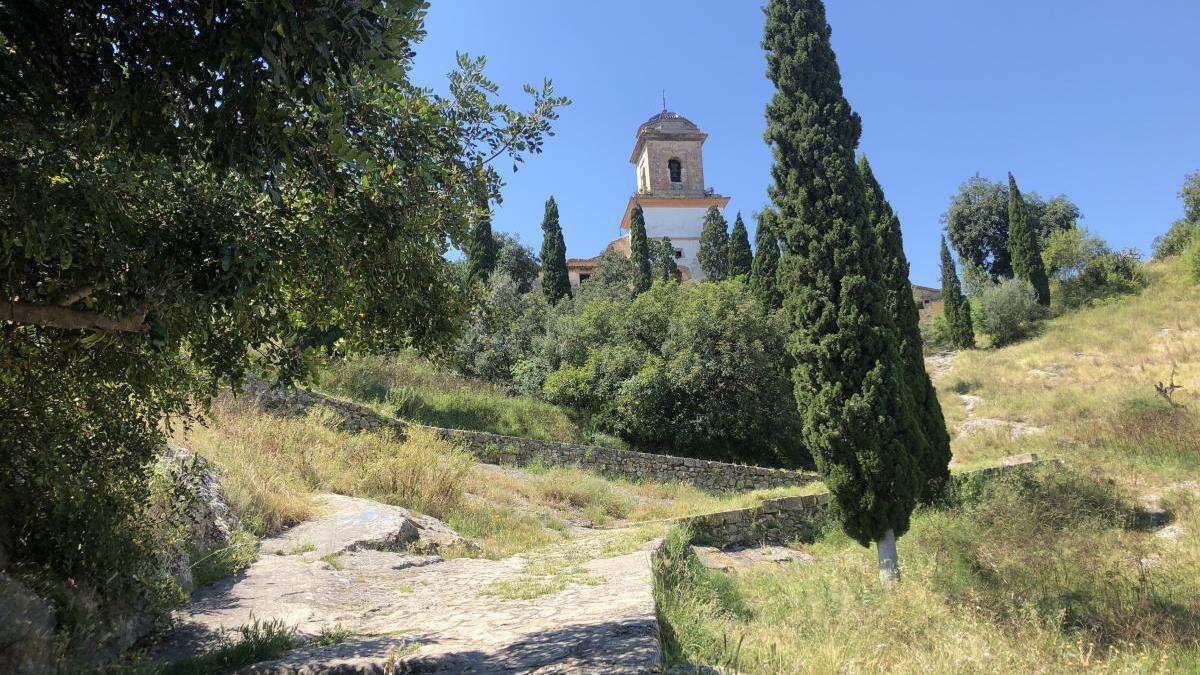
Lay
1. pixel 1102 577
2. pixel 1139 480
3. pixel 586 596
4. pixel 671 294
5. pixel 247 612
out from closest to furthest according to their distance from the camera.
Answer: pixel 247 612
pixel 586 596
pixel 1102 577
pixel 1139 480
pixel 671 294

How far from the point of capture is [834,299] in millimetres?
10070

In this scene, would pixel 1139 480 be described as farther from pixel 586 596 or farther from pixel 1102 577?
pixel 586 596

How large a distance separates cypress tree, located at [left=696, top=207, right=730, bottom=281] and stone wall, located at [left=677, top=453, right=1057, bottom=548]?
2930 cm

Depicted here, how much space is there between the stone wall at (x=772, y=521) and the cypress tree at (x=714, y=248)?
29.3m

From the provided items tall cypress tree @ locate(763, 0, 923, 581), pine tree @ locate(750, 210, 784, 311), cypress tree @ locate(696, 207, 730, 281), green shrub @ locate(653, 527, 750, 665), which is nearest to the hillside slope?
green shrub @ locate(653, 527, 750, 665)

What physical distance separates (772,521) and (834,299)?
15.0 feet

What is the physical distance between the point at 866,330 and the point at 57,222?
362 inches

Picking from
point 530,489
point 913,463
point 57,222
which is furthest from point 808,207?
point 57,222

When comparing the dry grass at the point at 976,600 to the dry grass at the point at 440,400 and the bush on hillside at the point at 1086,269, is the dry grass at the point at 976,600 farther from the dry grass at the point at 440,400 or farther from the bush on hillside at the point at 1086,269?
the bush on hillside at the point at 1086,269

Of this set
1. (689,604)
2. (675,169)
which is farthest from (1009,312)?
(689,604)

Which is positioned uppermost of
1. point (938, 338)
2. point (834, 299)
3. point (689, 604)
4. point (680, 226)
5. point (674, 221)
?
point (674, 221)

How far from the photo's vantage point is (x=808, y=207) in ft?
34.3

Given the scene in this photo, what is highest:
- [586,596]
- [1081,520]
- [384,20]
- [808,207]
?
[808,207]

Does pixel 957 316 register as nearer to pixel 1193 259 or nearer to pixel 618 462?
pixel 1193 259
